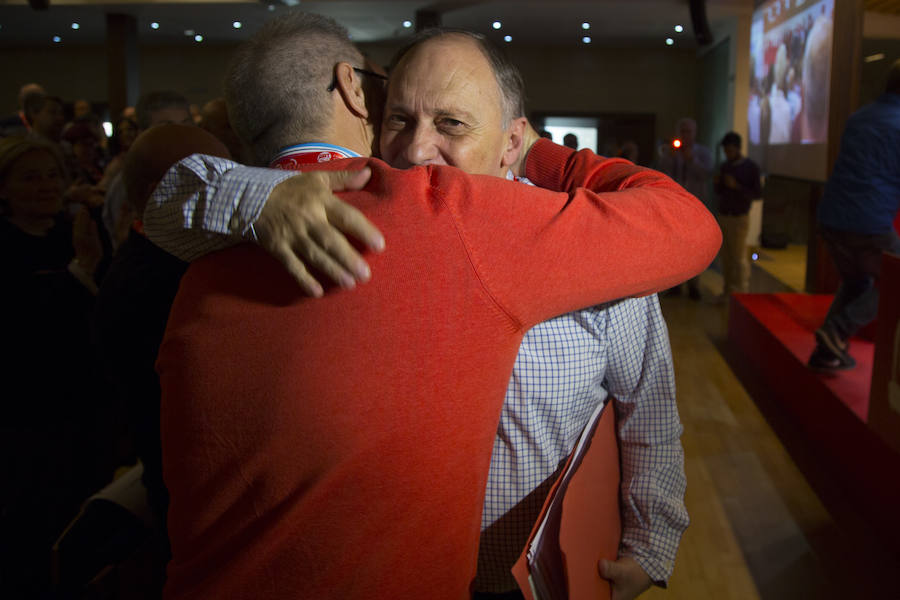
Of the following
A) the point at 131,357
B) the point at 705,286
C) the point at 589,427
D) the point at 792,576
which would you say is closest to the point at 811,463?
the point at 792,576

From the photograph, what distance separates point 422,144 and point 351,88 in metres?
0.13

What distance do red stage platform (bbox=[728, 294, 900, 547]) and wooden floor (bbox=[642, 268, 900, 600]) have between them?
9 cm

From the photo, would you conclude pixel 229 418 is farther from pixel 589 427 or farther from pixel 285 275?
pixel 589 427

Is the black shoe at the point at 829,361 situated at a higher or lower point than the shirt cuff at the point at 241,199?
lower

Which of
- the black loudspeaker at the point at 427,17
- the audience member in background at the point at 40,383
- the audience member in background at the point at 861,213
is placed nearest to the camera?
the audience member in background at the point at 40,383

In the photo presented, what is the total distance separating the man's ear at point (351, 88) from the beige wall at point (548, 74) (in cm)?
1199

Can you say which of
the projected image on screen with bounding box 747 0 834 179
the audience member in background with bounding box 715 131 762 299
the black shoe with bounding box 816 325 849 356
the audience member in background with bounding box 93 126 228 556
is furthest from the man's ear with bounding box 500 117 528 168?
the audience member in background with bounding box 715 131 762 299

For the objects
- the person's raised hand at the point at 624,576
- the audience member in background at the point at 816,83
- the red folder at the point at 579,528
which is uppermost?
the audience member in background at the point at 816,83

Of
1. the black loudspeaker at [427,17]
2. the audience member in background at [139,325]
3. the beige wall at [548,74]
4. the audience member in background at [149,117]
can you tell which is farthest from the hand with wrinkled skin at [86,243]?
the beige wall at [548,74]

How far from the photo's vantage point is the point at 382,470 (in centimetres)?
70

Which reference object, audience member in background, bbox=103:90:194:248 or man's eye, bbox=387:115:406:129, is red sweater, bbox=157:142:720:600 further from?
audience member in background, bbox=103:90:194:248

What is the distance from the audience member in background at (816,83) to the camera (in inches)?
223

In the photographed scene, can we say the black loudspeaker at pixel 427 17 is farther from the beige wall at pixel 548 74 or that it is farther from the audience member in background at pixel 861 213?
the audience member in background at pixel 861 213

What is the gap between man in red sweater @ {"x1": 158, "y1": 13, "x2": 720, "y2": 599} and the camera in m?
0.68
